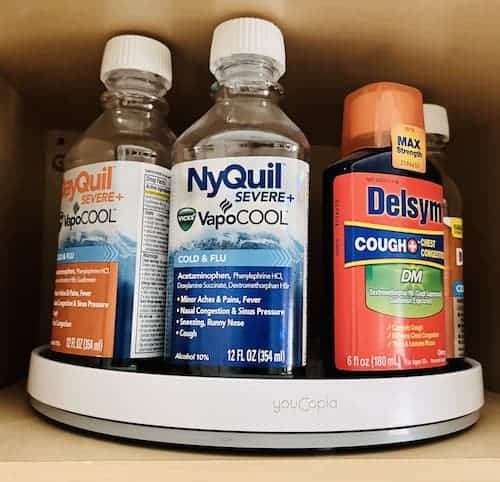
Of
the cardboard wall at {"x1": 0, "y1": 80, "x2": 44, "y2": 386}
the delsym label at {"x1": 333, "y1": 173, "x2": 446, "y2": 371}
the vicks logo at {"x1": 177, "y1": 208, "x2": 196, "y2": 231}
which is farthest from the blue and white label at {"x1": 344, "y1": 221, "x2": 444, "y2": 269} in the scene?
the cardboard wall at {"x1": 0, "y1": 80, "x2": 44, "y2": 386}

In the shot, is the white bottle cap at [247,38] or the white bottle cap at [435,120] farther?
the white bottle cap at [435,120]

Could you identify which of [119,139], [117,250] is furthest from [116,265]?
[119,139]

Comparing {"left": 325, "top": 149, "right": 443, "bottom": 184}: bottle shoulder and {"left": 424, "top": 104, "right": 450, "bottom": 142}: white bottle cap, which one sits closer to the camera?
{"left": 325, "top": 149, "right": 443, "bottom": 184}: bottle shoulder

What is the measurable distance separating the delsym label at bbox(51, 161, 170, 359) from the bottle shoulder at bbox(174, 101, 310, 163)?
1.3 inches

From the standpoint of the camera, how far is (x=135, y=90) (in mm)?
526

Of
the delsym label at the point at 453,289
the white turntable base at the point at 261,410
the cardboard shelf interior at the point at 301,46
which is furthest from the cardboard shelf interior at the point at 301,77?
the white turntable base at the point at 261,410

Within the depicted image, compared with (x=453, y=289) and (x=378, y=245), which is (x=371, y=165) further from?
(x=453, y=289)

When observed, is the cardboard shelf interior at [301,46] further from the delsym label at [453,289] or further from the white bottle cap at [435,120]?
the delsym label at [453,289]

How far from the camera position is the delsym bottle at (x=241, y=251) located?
42 centimetres

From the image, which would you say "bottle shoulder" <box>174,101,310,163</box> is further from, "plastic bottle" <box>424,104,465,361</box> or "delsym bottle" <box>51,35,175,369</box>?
"plastic bottle" <box>424,104,465,361</box>

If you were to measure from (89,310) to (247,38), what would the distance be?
0.74 feet

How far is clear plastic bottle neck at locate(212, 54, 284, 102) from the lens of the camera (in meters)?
0.48

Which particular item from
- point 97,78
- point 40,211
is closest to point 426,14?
point 97,78

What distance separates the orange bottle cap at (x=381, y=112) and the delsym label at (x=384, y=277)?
42 millimetres
